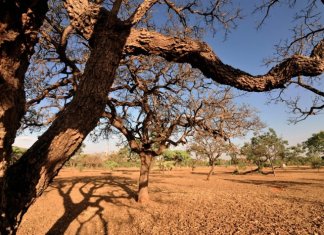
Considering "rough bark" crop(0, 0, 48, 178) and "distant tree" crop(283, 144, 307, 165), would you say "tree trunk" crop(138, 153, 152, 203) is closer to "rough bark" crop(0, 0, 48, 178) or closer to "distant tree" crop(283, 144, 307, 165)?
"rough bark" crop(0, 0, 48, 178)

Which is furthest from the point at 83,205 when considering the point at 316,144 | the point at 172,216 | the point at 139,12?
the point at 316,144

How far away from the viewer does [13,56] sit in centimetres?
230

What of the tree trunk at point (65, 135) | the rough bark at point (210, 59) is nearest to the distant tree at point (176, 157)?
the rough bark at point (210, 59)

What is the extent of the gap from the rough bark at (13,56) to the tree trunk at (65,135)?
37 cm

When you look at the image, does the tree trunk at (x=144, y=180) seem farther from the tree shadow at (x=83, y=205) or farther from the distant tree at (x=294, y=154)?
the distant tree at (x=294, y=154)

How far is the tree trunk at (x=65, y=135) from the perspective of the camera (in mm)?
2621

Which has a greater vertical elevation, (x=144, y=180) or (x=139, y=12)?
(x=139, y=12)

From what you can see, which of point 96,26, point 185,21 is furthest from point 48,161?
point 185,21

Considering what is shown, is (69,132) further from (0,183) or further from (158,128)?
(158,128)

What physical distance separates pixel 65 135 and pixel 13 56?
3.21ft

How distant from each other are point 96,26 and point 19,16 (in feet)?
3.94

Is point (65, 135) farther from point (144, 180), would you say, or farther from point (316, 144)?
point (316, 144)

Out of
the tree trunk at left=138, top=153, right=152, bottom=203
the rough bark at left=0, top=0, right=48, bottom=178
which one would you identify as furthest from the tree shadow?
the rough bark at left=0, top=0, right=48, bottom=178

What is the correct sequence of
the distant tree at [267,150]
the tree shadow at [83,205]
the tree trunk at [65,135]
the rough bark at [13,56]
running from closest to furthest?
the rough bark at [13,56]
the tree trunk at [65,135]
the tree shadow at [83,205]
the distant tree at [267,150]
